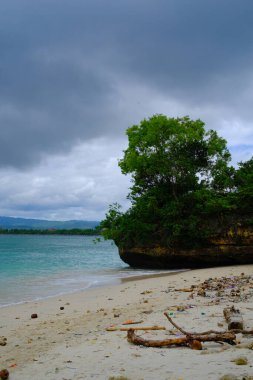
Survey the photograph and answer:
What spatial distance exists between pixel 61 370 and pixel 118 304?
5.95 metres

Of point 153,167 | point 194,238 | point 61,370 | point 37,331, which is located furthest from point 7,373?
point 153,167

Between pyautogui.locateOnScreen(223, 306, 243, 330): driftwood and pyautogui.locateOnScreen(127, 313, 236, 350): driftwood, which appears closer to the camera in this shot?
pyautogui.locateOnScreen(127, 313, 236, 350): driftwood

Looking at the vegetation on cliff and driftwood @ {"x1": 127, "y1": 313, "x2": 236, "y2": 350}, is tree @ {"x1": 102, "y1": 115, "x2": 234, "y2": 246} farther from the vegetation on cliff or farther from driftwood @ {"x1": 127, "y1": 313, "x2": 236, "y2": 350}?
driftwood @ {"x1": 127, "y1": 313, "x2": 236, "y2": 350}

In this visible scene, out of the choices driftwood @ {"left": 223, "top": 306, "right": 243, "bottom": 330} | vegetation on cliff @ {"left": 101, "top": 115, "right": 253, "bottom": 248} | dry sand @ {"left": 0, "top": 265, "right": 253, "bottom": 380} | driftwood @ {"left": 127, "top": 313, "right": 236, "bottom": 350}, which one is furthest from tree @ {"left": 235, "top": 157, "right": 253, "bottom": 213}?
driftwood @ {"left": 127, "top": 313, "right": 236, "bottom": 350}

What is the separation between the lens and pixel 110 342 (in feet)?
19.1

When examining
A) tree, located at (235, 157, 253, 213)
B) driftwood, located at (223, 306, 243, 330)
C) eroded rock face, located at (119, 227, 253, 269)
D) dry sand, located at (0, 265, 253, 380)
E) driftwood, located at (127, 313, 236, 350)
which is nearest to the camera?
dry sand, located at (0, 265, 253, 380)

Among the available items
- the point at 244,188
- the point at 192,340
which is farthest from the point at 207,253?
the point at 192,340

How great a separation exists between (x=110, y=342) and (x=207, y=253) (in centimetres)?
1819

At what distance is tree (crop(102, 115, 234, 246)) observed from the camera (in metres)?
23.5

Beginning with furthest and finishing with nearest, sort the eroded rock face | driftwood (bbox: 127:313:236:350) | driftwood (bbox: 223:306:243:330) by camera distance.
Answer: the eroded rock face
driftwood (bbox: 223:306:243:330)
driftwood (bbox: 127:313:236:350)

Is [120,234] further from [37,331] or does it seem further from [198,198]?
[37,331]

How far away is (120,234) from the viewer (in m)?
25.0

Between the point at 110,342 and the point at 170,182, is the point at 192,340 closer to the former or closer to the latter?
the point at 110,342

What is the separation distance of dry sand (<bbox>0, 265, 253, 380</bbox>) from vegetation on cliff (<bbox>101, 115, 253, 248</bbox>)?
12.0 m
